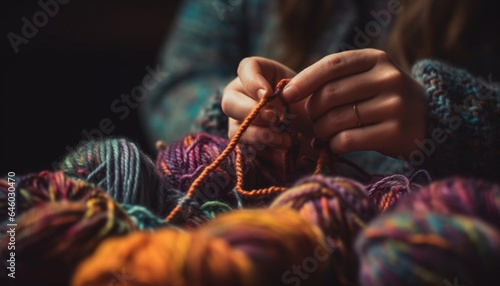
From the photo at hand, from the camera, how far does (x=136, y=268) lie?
29 cm

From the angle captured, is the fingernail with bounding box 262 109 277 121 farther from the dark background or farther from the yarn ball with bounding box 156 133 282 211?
the dark background

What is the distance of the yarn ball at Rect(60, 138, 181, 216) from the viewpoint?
43cm

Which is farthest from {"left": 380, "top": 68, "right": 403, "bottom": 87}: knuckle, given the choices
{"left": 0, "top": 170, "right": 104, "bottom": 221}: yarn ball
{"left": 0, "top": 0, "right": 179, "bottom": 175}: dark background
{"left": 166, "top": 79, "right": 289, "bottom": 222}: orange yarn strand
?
{"left": 0, "top": 0, "right": 179, "bottom": 175}: dark background

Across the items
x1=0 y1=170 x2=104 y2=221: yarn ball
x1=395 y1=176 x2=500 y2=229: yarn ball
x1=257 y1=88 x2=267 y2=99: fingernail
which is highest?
x1=0 y1=170 x2=104 y2=221: yarn ball

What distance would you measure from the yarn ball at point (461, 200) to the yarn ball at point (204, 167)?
0.19 metres

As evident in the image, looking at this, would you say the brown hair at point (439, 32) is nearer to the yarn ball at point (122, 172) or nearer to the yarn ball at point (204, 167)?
the yarn ball at point (204, 167)

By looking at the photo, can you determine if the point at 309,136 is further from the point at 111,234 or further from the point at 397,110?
the point at 111,234

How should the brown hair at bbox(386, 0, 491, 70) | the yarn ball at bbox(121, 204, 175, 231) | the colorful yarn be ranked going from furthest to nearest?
the brown hair at bbox(386, 0, 491, 70), the colorful yarn, the yarn ball at bbox(121, 204, 175, 231)

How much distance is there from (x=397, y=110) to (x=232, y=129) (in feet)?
0.59

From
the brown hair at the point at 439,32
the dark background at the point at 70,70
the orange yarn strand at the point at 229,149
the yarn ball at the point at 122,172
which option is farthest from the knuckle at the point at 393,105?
the dark background at the point at 70,70

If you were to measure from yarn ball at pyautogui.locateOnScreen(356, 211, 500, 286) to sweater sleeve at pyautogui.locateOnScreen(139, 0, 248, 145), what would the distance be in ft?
2.82

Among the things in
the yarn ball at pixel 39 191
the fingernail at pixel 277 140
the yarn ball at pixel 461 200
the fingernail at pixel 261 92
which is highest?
the yarn ball at pixel 39 191

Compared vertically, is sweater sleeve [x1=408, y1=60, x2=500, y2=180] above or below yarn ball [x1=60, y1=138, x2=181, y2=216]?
below

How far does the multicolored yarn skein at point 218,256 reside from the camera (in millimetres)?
278
